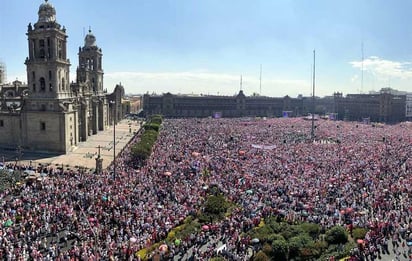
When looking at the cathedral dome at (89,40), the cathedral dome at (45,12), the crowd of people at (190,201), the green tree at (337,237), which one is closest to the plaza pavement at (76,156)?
the crowd of people at (190,201)

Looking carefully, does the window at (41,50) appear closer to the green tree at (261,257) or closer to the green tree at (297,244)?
the green tree at (261,257)

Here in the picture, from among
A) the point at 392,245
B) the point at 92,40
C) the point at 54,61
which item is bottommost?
the point at 392,245

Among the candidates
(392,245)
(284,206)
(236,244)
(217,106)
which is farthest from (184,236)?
(217,106)

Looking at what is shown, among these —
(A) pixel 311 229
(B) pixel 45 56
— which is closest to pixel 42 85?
(B) pixel 45 56

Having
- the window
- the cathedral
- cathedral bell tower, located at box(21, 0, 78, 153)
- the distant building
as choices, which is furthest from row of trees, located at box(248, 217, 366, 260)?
the distant building

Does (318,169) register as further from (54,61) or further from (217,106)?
(217,106)

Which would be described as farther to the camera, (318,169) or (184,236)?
(318,169)
